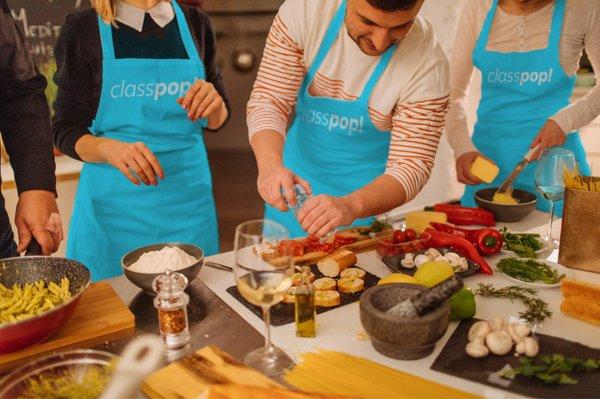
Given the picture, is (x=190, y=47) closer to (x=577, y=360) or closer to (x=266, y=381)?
(x=266, y=381)

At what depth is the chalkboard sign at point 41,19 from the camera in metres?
2.38

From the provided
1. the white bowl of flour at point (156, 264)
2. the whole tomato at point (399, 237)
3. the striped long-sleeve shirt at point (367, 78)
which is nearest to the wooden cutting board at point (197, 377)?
the white bowl of flour at point (156, 264)

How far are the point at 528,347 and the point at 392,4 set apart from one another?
3.00 feet

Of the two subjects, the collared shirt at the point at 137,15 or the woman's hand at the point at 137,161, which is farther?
the collared shirt at the point at 137,15

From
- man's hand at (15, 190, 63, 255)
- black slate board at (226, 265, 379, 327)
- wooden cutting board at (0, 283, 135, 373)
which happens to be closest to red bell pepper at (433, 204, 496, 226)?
black slate board at (226, 265, 379, 327)

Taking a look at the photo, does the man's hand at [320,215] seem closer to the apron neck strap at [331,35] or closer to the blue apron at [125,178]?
the apron neck strap at [331,35]

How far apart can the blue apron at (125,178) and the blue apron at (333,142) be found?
1.31ft

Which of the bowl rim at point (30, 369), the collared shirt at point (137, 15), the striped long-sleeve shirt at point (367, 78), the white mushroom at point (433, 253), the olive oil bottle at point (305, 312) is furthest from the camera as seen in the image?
the collared shirt at point (137, 15)

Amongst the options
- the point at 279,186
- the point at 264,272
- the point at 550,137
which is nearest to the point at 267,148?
the point at 279,186

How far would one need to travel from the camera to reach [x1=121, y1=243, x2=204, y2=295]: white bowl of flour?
1.37m

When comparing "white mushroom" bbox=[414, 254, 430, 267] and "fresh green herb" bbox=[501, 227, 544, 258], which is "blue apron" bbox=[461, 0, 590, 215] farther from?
"white mushroom" bbox=[414, 254, 430, 267]

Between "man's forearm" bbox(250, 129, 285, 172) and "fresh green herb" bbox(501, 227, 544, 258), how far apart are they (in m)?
0.77

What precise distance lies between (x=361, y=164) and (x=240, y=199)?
1.83 m

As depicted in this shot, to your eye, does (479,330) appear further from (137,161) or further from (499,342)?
(137,161)
